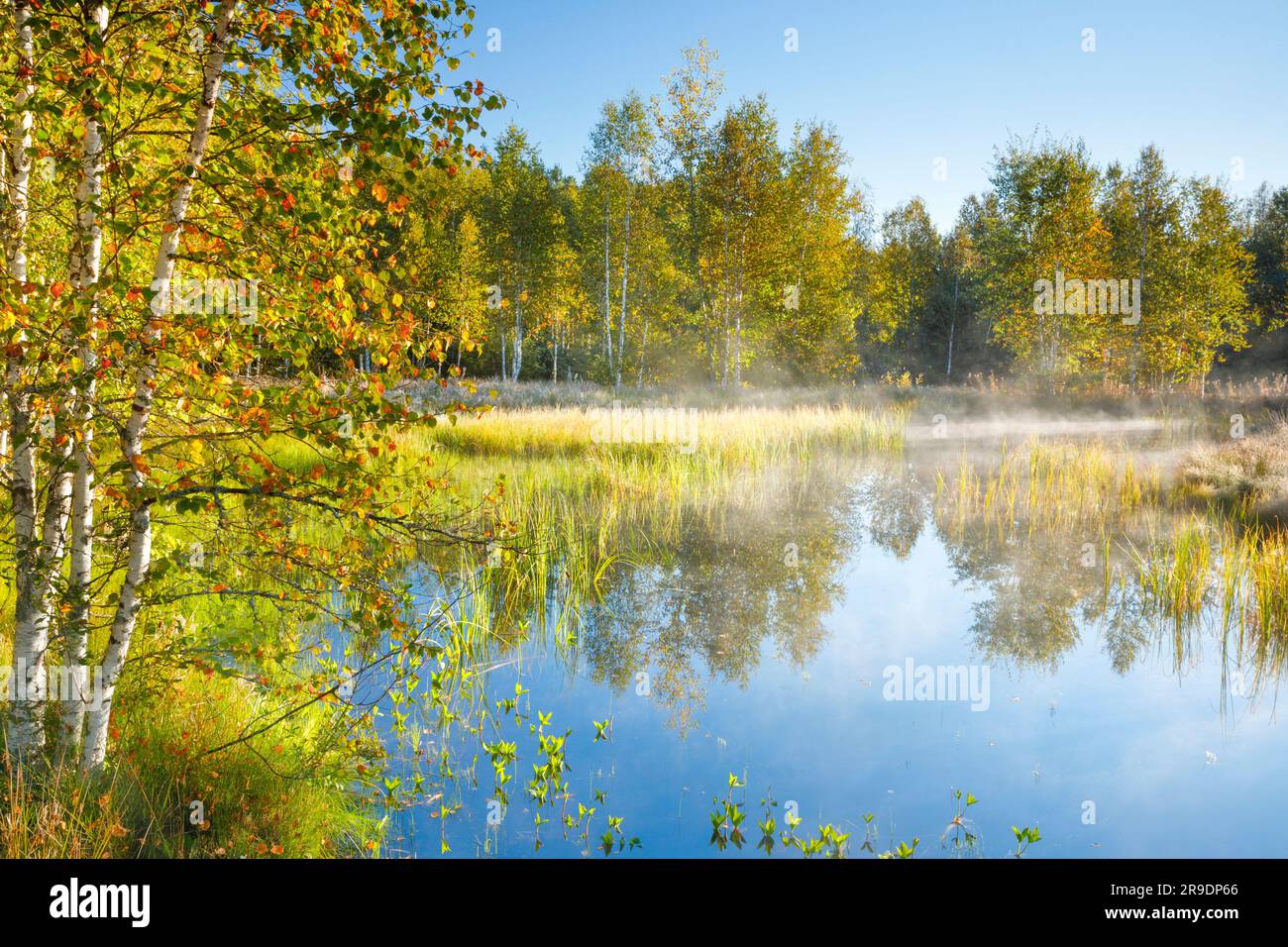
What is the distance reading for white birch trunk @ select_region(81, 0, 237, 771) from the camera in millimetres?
3056

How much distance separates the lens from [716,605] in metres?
7.22

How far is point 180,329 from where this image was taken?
2.88m

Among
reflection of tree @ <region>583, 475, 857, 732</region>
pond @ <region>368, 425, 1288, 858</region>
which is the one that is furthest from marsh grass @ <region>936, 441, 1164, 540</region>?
reflection of tree @ <region>583, 475, 857, 732</region>

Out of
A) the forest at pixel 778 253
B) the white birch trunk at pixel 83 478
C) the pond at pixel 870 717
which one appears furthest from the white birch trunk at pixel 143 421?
the forest at pixel 778 253

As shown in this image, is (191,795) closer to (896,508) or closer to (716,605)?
(716,605)

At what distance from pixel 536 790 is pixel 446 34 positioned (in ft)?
12.4

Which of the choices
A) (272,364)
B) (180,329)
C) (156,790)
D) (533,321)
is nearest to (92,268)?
(180,329)

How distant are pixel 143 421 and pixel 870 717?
4.66 m

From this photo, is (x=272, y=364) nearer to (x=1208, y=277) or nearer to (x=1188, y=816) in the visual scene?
(x=1188, y=816)

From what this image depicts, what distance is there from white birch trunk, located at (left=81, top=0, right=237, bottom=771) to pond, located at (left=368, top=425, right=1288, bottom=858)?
150cm

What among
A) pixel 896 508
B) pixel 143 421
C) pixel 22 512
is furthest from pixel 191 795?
pixel 896 508

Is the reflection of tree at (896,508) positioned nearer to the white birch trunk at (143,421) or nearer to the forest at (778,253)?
the white birch trunk at (143,421)

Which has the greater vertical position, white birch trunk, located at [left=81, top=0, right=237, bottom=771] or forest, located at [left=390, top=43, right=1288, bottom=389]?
forest, located at [left=390, top=43, right=1288, bottom=389]

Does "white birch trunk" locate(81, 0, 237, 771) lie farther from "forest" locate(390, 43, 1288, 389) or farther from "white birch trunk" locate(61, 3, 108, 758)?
"forest" locate(390, 43, 1288, 389)
